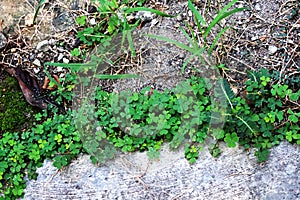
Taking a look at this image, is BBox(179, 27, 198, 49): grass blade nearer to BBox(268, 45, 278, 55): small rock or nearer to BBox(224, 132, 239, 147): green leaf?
BBox(268, 45, 278, 55): small rock

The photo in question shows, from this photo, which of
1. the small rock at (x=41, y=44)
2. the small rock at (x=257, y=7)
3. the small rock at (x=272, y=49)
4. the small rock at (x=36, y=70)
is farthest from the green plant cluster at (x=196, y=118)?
the small rock at (x=41, y=44)

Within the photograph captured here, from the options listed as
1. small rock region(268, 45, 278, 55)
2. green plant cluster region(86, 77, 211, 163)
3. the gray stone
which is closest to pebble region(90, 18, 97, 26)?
green plant cluster region(86, 77, 211, 163)

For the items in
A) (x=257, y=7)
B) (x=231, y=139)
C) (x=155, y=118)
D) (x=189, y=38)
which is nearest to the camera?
(x=231, y=139)

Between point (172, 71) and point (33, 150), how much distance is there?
104cm

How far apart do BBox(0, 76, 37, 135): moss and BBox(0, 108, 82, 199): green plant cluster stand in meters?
0.09

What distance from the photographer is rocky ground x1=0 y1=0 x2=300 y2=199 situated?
289cm

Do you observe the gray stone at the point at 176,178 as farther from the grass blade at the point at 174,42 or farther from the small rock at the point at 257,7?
the small rock at the point at 257,7

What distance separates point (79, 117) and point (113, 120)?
9.0 inches

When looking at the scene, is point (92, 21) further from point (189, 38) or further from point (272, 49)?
point (272, 49)

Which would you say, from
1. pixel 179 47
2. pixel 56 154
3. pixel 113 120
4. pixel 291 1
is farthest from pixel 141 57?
pixel 291 1

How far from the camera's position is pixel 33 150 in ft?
10.3

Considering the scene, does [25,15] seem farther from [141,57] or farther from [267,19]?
[267,19]

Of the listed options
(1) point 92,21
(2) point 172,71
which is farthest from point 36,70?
(2) point 172,71

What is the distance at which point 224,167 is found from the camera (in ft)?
9.62
